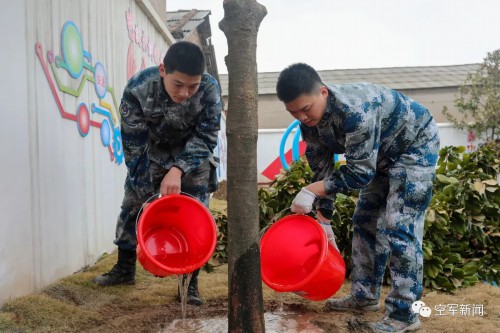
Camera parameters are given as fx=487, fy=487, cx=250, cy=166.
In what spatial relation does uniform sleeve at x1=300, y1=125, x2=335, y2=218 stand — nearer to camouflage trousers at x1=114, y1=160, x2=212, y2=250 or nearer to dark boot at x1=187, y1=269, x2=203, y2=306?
camouflage trousers at x1=114, y1=160, x2=212, y2=250

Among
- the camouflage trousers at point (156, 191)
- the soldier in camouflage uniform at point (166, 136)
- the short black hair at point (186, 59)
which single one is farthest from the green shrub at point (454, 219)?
the short black hair at point (186, 59)

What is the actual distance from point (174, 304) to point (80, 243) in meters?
0.99

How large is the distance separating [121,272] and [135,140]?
0.95 m

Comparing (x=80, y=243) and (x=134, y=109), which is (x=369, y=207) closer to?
(x=134, y=109)

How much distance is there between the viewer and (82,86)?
145 inches

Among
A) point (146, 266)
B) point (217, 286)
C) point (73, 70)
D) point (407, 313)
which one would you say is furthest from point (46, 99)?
point (407, 313)

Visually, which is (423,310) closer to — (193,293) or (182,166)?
(193,293)

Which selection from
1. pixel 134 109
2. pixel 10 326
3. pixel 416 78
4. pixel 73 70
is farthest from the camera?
pixel 416 78

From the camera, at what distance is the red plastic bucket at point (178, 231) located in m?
2.61

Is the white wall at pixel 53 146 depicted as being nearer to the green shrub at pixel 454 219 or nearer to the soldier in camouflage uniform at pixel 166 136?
the soldier in camouflage uniform at pixel 166 136

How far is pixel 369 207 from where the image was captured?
116 inches

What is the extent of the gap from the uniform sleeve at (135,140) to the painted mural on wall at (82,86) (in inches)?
23.3

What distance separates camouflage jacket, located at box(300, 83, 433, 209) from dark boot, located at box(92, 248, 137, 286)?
1.37 m

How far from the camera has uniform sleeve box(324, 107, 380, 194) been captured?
2412mm
